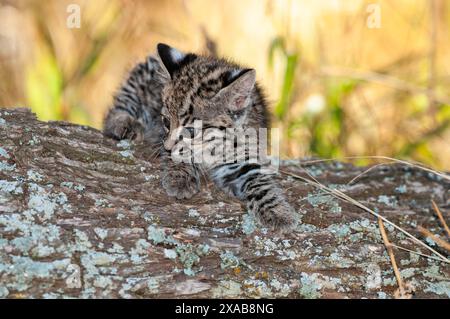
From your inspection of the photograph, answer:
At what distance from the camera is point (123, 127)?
193 inches

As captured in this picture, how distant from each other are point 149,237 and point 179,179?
0.63 meters

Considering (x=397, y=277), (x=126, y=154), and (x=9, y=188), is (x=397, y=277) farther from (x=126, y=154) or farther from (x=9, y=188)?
(x=9, y=188)

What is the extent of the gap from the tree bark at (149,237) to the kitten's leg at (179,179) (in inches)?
2.1

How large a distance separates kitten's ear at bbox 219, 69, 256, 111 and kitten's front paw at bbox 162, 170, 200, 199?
0.72 metres

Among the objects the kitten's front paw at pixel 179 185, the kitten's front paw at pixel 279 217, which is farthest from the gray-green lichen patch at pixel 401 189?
the kitten's front paw at pixel 179 185

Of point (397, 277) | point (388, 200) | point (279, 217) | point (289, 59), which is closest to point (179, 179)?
point (279, 217)

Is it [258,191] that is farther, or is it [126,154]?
[258,191]

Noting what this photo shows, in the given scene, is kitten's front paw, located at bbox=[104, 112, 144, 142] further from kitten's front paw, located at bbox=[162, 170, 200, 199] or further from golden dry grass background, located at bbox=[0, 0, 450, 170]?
golden dry grass background, located at bbox=[0, 0, 450, 170]

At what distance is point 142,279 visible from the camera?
10.8 feet

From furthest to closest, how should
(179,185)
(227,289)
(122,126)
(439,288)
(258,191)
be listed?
(122,126) → (258,191) → (179,185) → (439,288) → (227,289)

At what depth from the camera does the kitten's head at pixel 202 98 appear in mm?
4535

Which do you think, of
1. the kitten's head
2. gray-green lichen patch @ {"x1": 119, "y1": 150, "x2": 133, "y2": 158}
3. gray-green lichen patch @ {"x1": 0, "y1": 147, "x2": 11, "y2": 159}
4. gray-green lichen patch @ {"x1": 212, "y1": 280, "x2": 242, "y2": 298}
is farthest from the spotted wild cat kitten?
gray-green lichen patch @ {"x1": 0, "y1": 147, "x2": 11, "y2": 159}

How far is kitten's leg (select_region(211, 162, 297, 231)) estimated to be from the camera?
3.96m

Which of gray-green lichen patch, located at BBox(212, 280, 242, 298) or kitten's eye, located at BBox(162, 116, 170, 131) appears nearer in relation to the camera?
gray-green lichen patch, located at BBox(212, 280, 242, 298)
